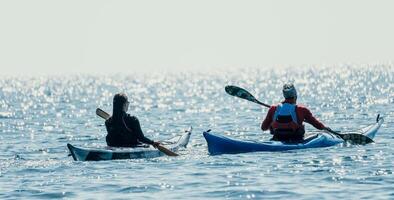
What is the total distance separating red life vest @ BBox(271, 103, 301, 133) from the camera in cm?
2084

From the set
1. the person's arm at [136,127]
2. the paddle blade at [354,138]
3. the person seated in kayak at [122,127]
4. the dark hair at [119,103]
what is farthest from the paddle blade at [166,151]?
the paddle blade at [354,138]

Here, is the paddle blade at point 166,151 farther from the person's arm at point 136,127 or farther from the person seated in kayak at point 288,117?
the person seated in kayak at point 288,117

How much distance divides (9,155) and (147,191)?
8863 mm

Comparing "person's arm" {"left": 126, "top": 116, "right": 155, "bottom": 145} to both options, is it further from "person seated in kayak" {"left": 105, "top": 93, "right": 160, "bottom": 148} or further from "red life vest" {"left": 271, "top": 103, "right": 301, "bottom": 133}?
"red life vest" {"left": 271, "top": 103, "right": 301, "bottom": 133}

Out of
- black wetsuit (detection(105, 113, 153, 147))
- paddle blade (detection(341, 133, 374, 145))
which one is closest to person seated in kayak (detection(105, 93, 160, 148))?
black wetsuit (detection(105, 113, 153, 147))

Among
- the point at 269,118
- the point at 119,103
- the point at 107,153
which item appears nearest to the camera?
the point at 119,103

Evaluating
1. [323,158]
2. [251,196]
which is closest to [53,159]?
[323,158]

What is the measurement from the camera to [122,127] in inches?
803

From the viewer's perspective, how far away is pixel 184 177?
58.1ft

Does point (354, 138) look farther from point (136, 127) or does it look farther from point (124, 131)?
point (124, 131)

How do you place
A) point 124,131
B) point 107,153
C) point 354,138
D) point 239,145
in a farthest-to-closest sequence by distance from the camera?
point 354,138
point 239,145
point 124,131
point 107,153

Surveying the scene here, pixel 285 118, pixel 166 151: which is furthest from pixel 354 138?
pixel 166 151

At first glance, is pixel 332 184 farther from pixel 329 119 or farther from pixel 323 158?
pixel 329 119

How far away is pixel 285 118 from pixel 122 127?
3.52 meters
